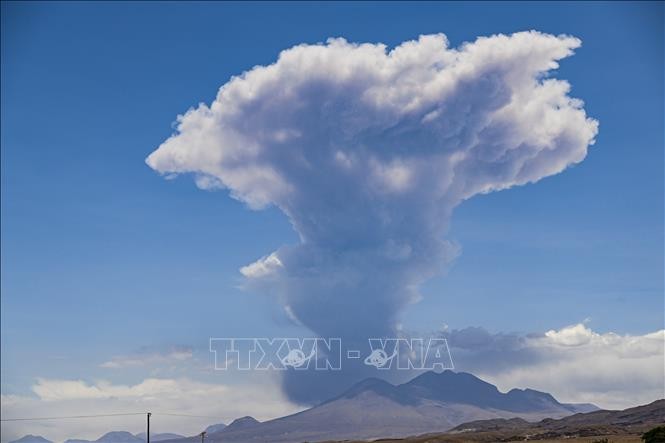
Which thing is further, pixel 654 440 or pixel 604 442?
pixel 604 442

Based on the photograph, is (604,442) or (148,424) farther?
(604,442)

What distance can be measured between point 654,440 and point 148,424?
10435 cm

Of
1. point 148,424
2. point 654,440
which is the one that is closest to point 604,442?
point 654,440

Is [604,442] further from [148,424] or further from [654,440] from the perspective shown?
[148,424]

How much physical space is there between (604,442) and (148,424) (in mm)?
109680

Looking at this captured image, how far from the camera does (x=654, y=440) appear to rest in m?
164

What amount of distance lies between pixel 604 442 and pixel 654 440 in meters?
35.0

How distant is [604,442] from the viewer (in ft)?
647

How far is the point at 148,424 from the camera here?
169125 mm
